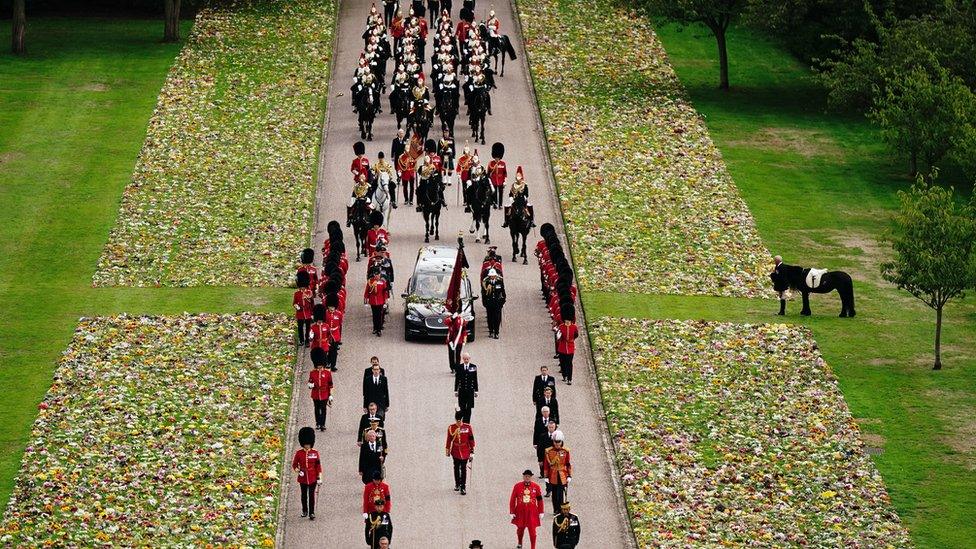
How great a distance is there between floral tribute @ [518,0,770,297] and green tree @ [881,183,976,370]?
20.2ft

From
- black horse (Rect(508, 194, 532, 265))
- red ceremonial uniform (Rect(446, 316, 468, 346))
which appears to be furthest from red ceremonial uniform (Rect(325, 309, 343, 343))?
black horse (Rect(508, 194, 532, 265))

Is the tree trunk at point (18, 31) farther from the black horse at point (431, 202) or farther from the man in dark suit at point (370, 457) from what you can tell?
the man in dark suit at point (370, 457)

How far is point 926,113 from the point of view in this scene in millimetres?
54500

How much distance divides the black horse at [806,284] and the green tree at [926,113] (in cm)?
998

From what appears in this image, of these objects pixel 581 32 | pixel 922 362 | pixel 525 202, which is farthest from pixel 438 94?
pixel 922 362

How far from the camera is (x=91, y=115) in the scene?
60.0m

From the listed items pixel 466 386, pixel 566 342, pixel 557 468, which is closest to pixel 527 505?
pixel 557 468

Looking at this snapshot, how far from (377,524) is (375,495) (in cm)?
55

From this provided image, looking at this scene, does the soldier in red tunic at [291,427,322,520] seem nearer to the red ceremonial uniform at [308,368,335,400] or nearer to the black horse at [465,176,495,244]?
the red ceremonial uniform at [308,368,335,400]

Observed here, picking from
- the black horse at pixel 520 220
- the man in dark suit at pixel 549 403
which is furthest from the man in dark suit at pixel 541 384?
the black horse at pixel 520 220

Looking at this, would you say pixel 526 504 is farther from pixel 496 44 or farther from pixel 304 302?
pixel 496 44

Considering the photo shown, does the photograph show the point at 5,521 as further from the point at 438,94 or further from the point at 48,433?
the point at 438,94

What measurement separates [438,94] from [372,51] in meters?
3.07

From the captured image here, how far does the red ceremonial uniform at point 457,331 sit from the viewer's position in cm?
3941
